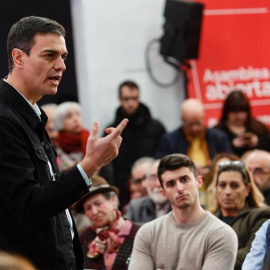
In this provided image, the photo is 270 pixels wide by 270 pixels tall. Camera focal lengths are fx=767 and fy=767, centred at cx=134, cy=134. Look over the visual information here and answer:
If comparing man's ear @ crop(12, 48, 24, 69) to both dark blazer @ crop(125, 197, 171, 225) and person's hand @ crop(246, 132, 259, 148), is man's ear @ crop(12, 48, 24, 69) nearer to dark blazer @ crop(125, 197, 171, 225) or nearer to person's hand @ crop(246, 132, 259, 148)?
dark blazer @ crop(125, 197, 171, 225)

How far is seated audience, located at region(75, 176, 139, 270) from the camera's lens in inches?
184

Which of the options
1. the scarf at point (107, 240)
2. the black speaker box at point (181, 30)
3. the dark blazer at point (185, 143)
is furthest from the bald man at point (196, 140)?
the scarf at point (107, 240)

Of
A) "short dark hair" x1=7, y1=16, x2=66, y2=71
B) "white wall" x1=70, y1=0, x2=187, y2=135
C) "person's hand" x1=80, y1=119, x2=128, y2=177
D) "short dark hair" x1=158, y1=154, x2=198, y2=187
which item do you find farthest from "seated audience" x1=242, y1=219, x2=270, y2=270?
"white wall" x1=70, y1=0, x2=187, y2=135

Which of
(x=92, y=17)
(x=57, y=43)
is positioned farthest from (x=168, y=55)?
(x=57, y=43)

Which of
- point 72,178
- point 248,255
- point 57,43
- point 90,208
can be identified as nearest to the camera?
point 72,178

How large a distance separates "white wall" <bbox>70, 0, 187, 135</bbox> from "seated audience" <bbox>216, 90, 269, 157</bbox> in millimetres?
1058

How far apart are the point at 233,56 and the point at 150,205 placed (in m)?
2.75

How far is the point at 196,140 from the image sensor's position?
656cm

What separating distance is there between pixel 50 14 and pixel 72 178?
549 cm

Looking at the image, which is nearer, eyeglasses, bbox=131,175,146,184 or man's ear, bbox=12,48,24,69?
man's ear, bbox=12,48,24,69

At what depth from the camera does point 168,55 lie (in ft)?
25.2

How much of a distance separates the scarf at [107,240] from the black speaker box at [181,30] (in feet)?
10.3

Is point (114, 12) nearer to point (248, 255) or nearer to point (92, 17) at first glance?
point (92, 17)

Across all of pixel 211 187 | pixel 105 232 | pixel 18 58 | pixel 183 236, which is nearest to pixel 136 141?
pixel 211 187
